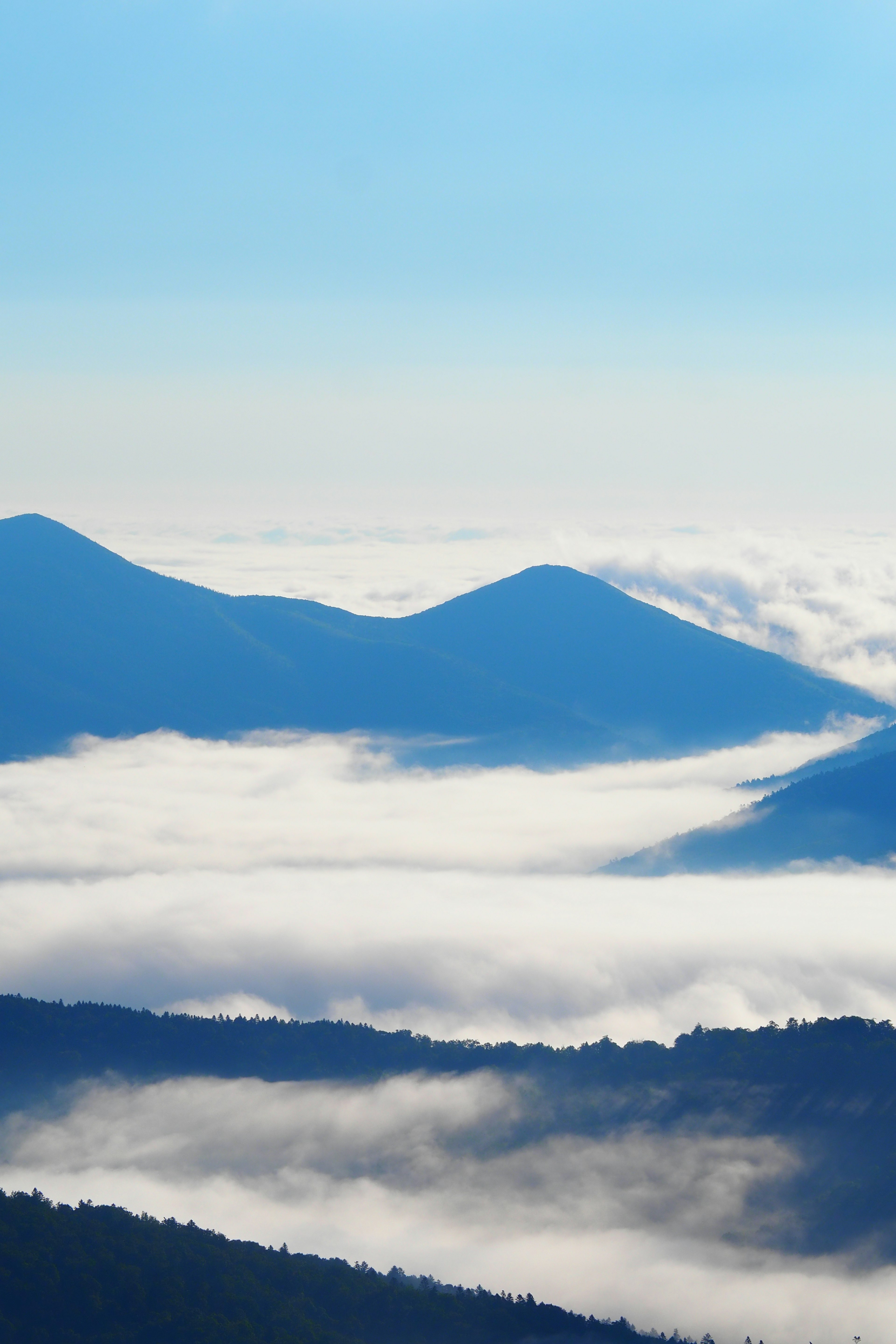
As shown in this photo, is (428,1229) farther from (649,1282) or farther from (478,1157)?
(649,1282)

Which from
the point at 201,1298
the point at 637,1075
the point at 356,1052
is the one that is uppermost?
the point at 637,1075

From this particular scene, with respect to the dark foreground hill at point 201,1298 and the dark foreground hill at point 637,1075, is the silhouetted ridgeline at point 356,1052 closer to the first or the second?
the dark foreground hill at point 637,1075

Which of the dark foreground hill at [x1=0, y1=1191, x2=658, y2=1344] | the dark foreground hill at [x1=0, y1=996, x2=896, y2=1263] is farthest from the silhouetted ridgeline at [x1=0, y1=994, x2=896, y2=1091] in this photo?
the dark foreground hill at [x1=0, y1=1191, x2=658, y2=1344]

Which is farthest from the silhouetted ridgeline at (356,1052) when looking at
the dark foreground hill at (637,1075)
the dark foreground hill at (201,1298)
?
the dark foreground hill at (201,1298)

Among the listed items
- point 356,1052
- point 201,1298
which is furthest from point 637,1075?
point 201,1298

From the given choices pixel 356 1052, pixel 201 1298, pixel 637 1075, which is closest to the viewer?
pixel 201 1298

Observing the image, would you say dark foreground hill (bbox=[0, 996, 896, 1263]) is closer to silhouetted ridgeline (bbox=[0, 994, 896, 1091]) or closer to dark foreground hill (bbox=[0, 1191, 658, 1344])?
silhouetted ridgeline (bbox=[0, 994, 896, 1091])

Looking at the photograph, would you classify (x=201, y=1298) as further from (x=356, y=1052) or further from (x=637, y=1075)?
(x=356, y=1052)
